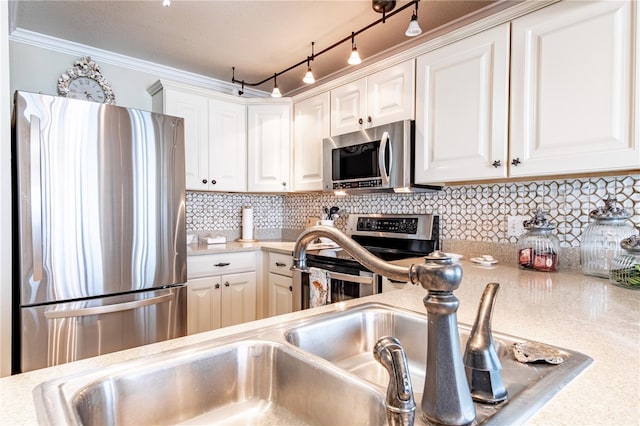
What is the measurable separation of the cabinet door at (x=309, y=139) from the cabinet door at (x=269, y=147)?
97 millimetres

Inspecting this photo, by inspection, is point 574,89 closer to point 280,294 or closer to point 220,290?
point 280,294

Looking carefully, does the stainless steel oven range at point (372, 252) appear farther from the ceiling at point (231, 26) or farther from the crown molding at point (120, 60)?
the crown molding at point (120, 60)

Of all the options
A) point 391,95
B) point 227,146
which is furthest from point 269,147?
point 391,95

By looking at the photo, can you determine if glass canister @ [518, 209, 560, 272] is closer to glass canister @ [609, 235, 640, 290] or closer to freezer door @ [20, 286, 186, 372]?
glass canister @ [609, 235, 640, 290]

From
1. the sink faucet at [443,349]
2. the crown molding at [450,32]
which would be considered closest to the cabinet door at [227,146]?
the crown molding at [450,32]

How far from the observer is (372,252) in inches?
91.1

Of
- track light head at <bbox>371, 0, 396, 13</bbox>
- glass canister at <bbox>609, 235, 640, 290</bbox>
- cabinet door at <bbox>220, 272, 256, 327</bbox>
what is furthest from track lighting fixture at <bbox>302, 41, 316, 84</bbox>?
glass canister at <bbox>609, 235, 640, 290</bbox>

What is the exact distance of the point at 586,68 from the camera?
141cm

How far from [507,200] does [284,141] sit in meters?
1.87

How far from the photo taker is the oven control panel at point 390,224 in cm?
232

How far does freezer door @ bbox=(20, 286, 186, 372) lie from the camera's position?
166cm

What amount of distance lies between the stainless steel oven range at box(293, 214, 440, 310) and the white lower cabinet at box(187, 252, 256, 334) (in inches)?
19.0

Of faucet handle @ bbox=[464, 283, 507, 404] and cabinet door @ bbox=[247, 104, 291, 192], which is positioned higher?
cabinet door @ bbox=[247, 104, 291, 192]

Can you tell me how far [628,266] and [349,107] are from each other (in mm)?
1814
